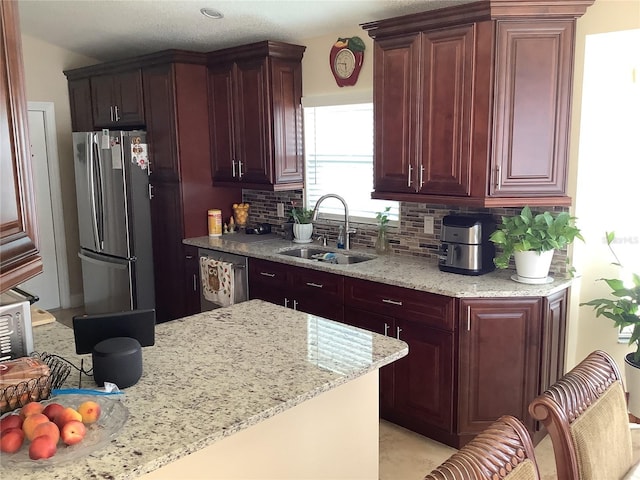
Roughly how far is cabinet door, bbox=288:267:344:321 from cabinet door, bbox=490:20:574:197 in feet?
3.57

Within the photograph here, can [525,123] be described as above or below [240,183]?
above

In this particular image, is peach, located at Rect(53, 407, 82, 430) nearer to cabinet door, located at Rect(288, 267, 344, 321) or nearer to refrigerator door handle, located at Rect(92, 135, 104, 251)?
cabinet door, located at Rect(288, 267, 344, 321)

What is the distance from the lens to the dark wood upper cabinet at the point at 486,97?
2.96 metres

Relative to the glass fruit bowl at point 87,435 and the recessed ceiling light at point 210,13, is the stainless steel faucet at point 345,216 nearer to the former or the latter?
the recessed ceiling light at point 210,13

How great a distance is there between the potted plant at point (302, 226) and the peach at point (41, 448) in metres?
3.07

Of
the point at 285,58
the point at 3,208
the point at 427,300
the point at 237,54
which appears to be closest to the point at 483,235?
the point at 427,300

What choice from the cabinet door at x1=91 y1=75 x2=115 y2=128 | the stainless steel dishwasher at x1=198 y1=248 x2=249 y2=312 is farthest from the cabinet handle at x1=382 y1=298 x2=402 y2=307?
the cabinet door at x1=91 y1=75 x2=115 y2=128

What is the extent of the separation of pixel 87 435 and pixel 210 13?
3.20 meters

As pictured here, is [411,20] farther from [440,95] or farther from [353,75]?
[353,75]

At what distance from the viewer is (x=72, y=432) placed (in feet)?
4.69

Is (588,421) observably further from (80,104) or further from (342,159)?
(80,104)

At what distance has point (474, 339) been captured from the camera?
3.04 meters

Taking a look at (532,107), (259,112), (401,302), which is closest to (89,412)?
(401,302)

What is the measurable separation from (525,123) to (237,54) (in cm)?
223
